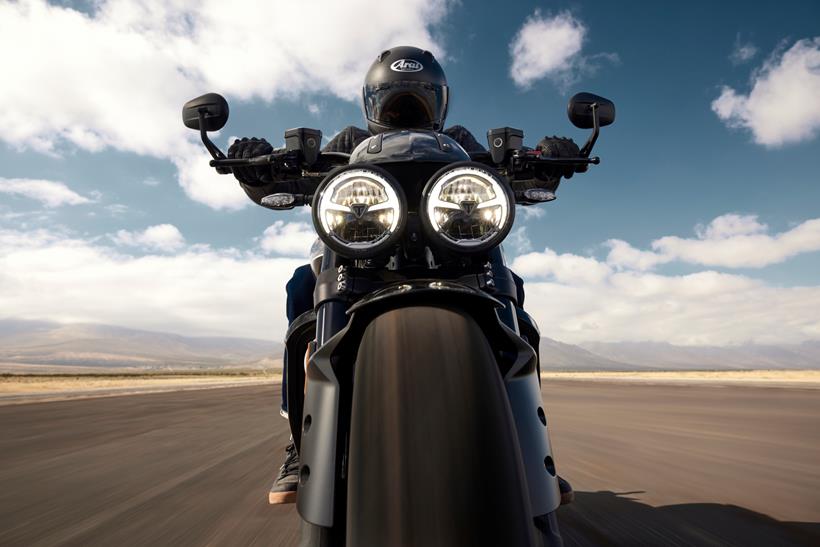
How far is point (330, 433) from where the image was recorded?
1080mm

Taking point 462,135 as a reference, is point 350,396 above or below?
below

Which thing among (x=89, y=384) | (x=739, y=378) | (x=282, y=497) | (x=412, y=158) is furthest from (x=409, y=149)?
(x=739, y=378)

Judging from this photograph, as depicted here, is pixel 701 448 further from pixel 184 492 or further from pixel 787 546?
pixel 184 492

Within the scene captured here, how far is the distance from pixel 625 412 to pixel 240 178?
27.5 feet

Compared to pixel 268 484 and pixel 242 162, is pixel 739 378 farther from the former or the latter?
pixel 242 162

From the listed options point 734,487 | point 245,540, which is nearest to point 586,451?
point 734,487

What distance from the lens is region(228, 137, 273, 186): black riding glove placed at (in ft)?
6.35

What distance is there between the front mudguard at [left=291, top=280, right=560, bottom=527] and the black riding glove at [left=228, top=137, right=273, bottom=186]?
3.53ft

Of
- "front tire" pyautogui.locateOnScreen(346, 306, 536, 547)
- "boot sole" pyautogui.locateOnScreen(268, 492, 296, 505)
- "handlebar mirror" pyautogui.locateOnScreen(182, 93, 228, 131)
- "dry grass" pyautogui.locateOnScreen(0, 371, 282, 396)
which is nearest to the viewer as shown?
"front tire" pyautogui.locateOnScreen(346, 306, 536, 547)

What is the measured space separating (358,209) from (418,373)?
55 centimetres

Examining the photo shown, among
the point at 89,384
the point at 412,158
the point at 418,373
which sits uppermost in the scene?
the point at 412,158

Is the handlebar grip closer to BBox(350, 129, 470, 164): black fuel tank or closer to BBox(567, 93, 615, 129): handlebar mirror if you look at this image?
BBox(350, 129, 470, 164): black fuel tank

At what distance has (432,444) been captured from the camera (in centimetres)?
91

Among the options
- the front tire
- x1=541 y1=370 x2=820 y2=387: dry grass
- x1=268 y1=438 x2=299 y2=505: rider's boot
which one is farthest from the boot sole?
x1=541 y1=370 x2=820 y2=387: dry grass
